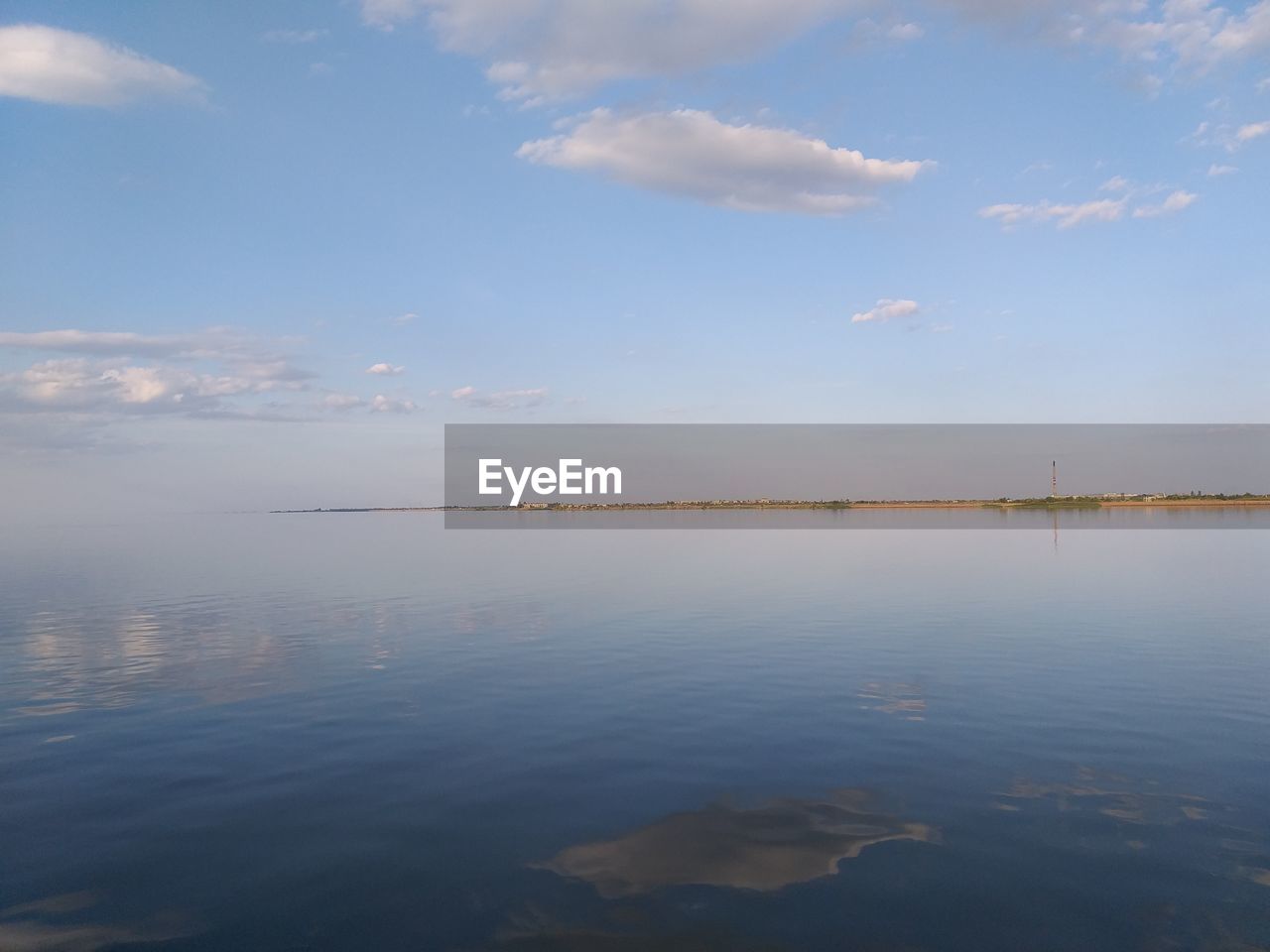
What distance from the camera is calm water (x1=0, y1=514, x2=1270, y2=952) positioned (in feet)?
32.4

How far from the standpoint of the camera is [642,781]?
1449 centimetres

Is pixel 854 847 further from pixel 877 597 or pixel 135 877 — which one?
pixel 877 597

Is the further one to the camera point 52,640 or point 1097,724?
point 52,640

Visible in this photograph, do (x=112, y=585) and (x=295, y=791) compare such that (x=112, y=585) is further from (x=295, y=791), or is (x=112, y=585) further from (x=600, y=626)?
(x=295, y=791)

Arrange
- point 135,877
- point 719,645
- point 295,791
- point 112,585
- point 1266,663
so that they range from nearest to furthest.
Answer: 1. point 135,877
2. point 295,791
3. point 1266,663
4. point 719,645
5. point 112,585

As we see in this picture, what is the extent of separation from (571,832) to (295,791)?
17.9 feet

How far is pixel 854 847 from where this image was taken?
11625 millimetres

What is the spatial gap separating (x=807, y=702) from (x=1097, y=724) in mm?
6299

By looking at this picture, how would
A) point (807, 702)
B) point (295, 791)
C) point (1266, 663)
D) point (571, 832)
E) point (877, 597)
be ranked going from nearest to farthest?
point (571, 832)
point (295, 791)
point (807, 702)
point (1266, 663)
point (877, 597)

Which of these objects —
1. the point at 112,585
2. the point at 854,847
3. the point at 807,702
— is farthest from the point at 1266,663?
the point at 112,585

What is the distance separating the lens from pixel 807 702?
20.0 metres

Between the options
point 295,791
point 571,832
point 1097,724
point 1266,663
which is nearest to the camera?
point 571,832

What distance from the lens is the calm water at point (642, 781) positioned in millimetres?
9891

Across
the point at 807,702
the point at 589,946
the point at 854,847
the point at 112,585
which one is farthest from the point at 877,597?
the point at 112,585
